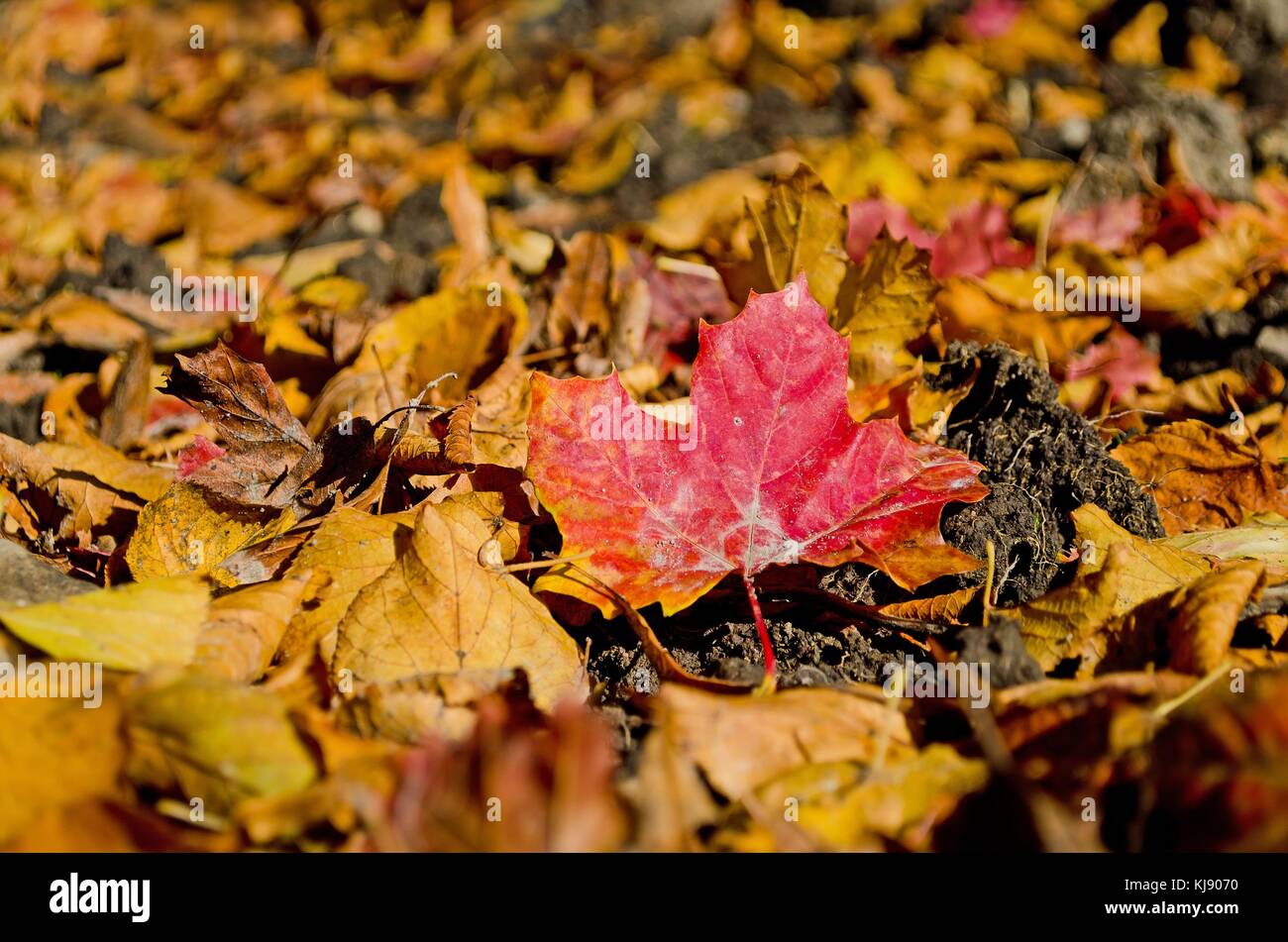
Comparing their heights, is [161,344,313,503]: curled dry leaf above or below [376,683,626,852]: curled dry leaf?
above

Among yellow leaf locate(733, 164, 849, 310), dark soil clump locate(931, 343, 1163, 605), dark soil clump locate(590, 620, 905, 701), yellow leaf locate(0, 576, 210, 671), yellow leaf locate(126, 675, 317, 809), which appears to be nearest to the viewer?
yellow leaf locate(126, 675, 317, 809)

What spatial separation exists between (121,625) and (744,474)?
0.78 metres

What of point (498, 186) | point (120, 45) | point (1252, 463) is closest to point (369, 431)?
point (1252, 463)

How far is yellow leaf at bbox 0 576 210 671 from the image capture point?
1.07 m

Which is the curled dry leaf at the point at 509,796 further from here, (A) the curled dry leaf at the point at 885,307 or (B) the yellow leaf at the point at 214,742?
(A) the curled dry leaf at the point at 885,307

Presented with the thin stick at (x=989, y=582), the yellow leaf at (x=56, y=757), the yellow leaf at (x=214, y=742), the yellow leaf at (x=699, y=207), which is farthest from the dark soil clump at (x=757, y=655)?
the yellow leaf at (x=699, y=207)

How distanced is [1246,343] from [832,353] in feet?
3.83

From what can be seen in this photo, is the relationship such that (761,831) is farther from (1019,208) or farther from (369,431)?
(1019,208)

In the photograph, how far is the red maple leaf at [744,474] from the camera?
1283mm

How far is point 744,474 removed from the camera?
1.35 meters

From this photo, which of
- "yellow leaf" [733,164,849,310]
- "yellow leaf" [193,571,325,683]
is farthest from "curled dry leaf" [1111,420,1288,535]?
"yellow leaf" [193,571,325,683]

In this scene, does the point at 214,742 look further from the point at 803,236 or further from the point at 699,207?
the point at 699,207

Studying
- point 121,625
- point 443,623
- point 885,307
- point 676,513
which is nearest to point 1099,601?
point 676,513

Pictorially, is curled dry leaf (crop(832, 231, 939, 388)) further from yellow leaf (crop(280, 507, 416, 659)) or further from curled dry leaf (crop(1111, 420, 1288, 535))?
yellow leaf (crop(280, 507, 416, 659))
